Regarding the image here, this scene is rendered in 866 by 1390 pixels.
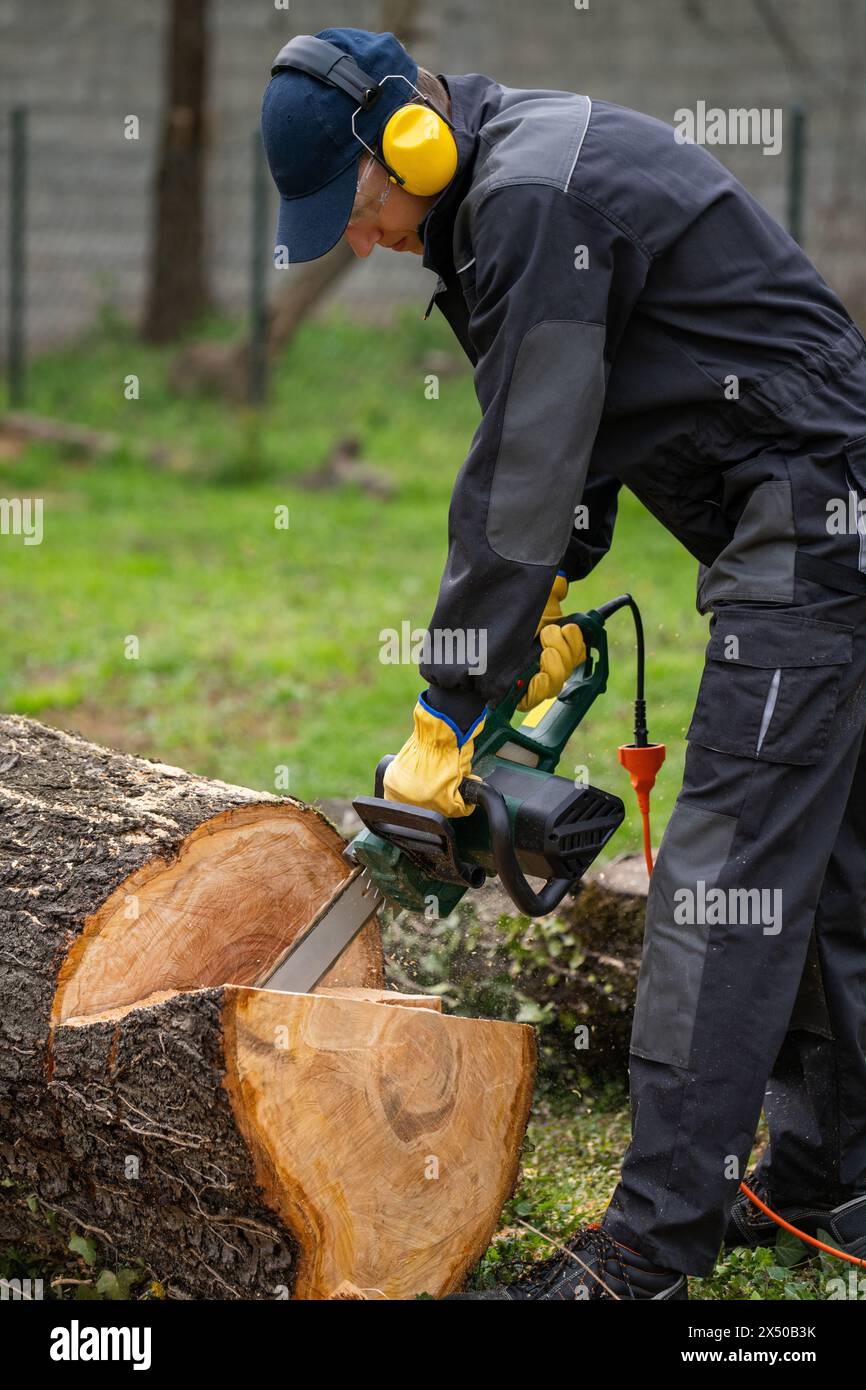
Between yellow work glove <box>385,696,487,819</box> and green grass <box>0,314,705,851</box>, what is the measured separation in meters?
0.71

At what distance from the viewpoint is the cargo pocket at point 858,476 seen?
2434 mm

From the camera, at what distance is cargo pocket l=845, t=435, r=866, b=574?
95.8 inches

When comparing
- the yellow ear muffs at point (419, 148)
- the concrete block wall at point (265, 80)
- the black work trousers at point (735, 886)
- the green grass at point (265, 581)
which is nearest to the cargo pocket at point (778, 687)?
the black work trousers at point (735, 886)

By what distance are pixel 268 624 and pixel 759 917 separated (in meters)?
4.50

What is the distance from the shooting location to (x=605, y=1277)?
2.48 metres

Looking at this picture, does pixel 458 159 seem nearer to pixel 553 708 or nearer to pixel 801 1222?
pixel 553 708

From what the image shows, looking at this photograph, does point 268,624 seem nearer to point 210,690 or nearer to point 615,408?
point 210,690

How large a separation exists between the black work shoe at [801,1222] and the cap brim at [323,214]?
6.36ft

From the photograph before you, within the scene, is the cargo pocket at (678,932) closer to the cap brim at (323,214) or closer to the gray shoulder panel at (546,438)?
the gray shoulder panel at (546,438)

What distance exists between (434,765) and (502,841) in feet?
0.55

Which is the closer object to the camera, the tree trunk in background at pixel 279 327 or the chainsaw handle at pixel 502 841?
the chainsaw handle at pixel 502 841

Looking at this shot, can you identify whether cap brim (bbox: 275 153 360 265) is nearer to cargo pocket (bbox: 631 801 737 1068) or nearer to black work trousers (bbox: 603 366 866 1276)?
black work trousers (bbox: 603 366 866 1276)

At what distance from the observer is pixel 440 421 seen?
10.6 metres

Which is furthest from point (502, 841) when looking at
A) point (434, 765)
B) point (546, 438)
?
point (546, 438)
